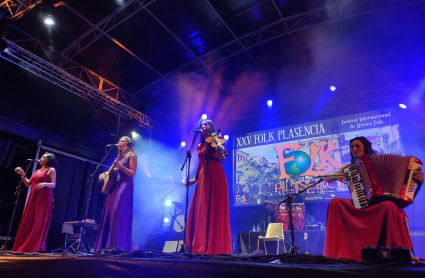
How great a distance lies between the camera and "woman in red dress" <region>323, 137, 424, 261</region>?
105 inches

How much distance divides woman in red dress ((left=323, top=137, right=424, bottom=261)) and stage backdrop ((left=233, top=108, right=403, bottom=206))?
5.34 metres

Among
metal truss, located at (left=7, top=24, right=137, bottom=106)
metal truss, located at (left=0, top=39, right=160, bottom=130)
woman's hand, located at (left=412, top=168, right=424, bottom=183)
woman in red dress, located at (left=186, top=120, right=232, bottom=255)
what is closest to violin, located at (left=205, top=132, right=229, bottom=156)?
woman in red dress, located at (left=186, top=120, right=232, bottom=255)

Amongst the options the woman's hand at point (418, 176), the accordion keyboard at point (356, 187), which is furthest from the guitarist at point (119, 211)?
the woman's hand at point (418, 176)

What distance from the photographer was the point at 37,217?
4.69m

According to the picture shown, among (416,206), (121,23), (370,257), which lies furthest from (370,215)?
(121,23)

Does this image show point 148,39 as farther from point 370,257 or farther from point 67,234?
point 370,257

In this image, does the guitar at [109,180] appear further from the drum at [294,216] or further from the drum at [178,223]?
the drum at [178,223]

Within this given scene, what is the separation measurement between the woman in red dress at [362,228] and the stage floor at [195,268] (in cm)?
109

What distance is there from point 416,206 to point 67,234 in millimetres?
9822

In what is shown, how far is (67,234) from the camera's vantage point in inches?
304

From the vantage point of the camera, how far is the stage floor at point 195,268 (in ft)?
4.27

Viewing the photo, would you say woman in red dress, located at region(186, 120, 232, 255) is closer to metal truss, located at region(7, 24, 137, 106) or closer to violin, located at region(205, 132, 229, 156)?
violin, located at region(205, 132, 229, 156)

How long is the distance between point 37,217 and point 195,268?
4.37m

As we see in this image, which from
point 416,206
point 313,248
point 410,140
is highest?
point 410,140
